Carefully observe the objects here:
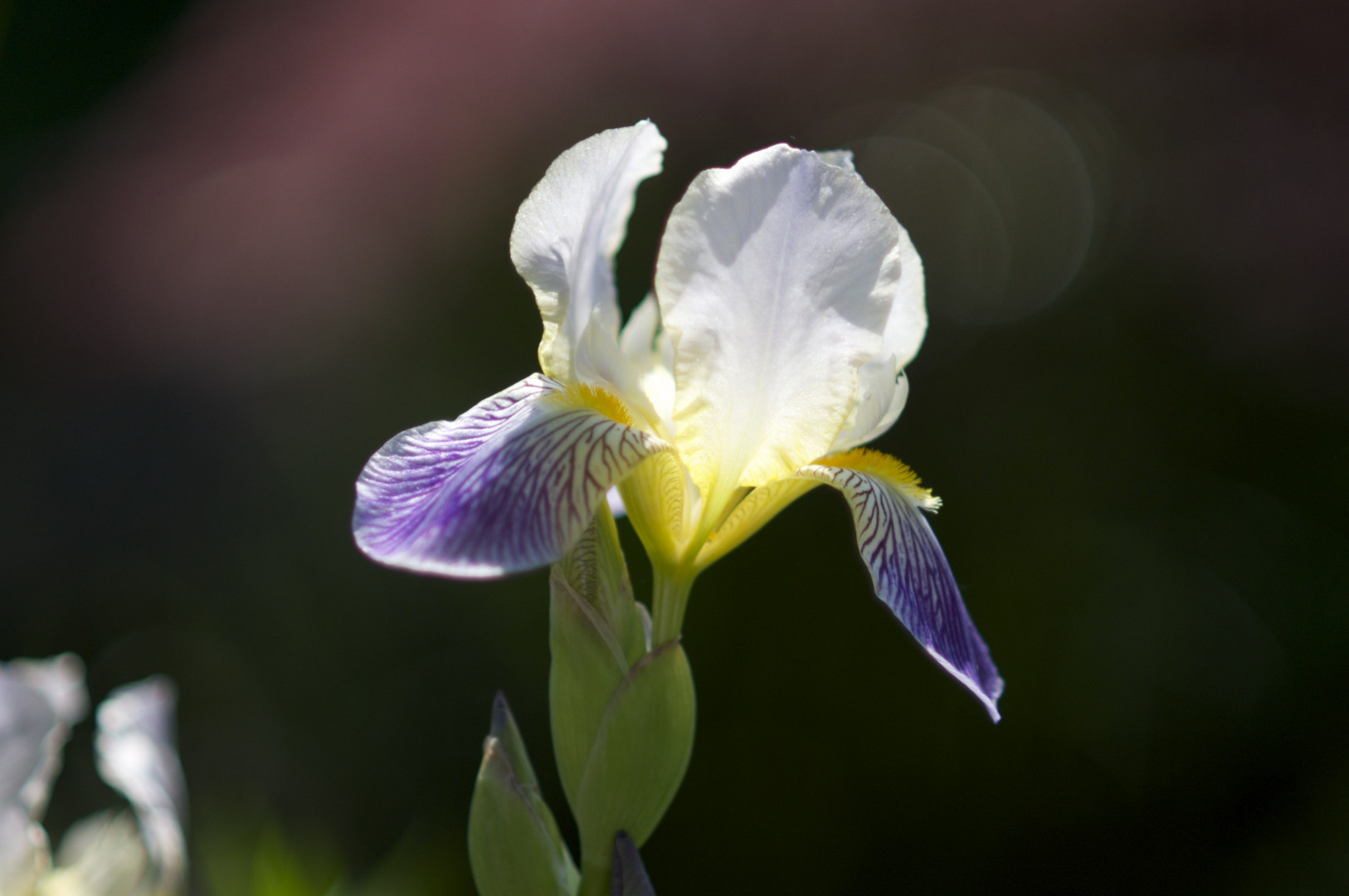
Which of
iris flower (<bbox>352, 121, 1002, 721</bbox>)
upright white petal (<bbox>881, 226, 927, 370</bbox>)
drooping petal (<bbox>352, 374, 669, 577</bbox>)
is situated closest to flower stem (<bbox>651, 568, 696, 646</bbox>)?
iris flower (<bbox>352, 121, 1002, 721</bbox>)

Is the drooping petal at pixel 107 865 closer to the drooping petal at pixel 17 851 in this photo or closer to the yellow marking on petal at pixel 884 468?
the drooping petal at pixel 17 851

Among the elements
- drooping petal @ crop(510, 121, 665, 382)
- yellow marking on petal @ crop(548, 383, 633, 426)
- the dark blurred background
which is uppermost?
drooping petal @ crop(510, 121, 665, 382)

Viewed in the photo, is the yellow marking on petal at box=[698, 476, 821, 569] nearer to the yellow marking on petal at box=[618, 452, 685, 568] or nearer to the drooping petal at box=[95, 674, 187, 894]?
the yellow marking on petal at box=[618, 452, 685, 568]

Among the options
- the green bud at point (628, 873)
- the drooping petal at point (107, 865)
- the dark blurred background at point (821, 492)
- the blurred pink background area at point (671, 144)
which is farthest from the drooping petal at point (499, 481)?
the blurred pink background area at point (671, 144)

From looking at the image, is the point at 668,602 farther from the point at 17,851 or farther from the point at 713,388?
the point at 17,851

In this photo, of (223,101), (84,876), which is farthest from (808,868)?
(223,101)
